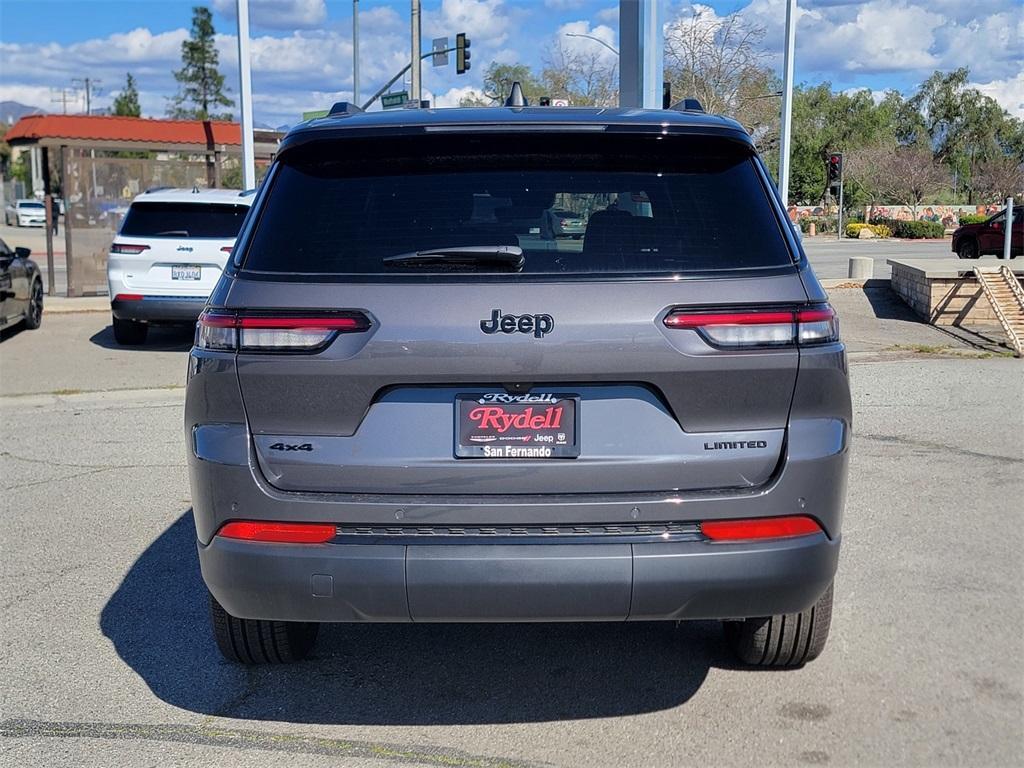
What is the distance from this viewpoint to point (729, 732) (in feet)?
11.8

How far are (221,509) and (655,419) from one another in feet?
4.33

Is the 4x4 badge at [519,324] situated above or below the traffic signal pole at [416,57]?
below

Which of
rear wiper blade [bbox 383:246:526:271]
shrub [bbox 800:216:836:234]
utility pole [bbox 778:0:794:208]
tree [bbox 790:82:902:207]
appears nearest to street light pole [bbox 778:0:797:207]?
utility pole [bbox 778:0:794:208]

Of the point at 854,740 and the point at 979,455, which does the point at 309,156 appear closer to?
the point at 854,740

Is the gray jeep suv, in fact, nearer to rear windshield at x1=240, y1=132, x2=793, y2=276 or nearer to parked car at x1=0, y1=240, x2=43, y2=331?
rear windshield at x1=240, y1=132, x2=793, y2=276

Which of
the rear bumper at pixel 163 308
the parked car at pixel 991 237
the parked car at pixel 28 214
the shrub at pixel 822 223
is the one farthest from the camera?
the shrub at pixel 822 223

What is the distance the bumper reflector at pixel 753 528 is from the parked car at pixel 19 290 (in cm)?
1174

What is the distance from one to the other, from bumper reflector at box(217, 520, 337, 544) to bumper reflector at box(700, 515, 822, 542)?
1.10 meters

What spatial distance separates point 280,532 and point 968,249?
29.8m

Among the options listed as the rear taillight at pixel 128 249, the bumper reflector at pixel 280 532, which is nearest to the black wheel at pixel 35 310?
the rear taillight at pixel 128 249

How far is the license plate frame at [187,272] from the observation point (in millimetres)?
12320

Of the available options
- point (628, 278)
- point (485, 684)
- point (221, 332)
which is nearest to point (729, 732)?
point (485, 684)

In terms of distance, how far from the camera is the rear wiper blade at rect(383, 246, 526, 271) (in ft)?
10.5

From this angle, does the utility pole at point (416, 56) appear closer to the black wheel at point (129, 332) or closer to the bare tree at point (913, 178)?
the black wheel at point (129, 332)
